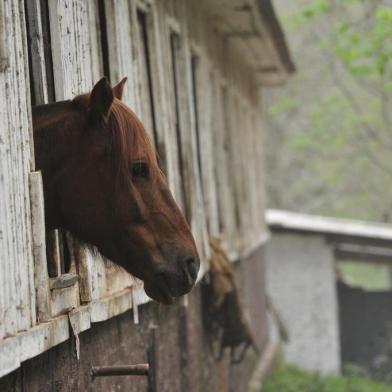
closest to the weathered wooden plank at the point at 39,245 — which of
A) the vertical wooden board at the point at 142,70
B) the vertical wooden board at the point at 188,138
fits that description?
the vertical wooden board at the point at 142,70

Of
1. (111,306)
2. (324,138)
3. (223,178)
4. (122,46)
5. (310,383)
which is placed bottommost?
(310,383)

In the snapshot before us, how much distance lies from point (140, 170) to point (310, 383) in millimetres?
12491

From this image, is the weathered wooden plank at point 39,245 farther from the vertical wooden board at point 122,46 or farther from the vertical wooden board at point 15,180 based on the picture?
the vertical wooden board at point 122,46

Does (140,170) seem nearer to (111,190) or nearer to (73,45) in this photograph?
(111,190)

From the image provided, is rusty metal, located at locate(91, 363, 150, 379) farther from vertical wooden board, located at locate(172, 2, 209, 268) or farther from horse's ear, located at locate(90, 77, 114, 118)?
vertical wooden board, located at locate(172, 2, 209, 268)

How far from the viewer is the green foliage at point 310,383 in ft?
51.5

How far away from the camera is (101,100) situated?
4.28 m

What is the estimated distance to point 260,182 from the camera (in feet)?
55.5

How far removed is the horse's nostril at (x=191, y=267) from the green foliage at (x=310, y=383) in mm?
11082

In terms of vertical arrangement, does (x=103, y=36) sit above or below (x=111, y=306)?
above

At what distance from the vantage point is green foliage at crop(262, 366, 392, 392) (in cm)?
1571

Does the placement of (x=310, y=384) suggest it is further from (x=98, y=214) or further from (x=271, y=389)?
(x=98, y=214)

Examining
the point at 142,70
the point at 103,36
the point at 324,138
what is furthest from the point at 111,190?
the point at 324,138

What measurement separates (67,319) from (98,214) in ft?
1.76
